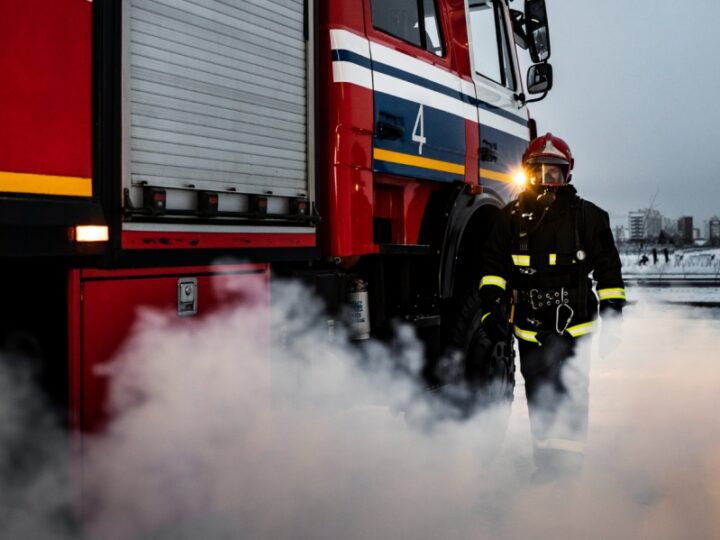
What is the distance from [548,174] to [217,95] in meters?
1.92

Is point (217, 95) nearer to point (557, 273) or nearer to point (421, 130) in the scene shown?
point (421, 130)

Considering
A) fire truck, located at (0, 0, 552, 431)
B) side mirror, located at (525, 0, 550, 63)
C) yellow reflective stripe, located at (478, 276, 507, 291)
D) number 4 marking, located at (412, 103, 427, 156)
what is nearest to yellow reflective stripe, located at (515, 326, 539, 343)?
yellow reflective stripe, located at (478, 276, 507, 291)

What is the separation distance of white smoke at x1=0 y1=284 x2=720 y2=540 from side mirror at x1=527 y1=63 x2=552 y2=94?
2028 mm

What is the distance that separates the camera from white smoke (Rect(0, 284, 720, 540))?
2793mm

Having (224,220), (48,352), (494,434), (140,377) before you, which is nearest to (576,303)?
(494,434)

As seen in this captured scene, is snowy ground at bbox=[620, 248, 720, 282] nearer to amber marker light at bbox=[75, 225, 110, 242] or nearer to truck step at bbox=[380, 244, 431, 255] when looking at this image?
truck step at bbox=[380, 244, 431, 255]

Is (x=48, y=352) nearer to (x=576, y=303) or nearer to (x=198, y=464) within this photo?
(x=198, y=464)

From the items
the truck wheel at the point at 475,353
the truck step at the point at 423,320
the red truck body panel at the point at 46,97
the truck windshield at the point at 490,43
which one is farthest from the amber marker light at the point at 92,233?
the truck windshield at the point at 490,43

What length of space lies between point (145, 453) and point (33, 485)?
0.39m

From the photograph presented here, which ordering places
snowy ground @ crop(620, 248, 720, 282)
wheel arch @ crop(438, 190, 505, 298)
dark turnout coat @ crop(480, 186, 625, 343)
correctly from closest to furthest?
dark turnout coat @ crop(480, 186, 625, 343)
wheel arch @ crop(438, 190, 505, 298)
snowy ground @ crop(620, 248, 720, 282)

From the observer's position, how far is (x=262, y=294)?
328 centimetres

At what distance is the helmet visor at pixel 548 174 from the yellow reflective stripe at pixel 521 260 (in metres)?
0.39

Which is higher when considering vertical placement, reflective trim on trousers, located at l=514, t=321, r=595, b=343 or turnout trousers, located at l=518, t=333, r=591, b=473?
reflective trim on trousers, located at l=514, t=321, r=595, b=343

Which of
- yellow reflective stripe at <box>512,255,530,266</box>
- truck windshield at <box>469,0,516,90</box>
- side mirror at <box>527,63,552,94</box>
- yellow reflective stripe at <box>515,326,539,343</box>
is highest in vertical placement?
truck windshield at <box>469,0,516,90</box>
